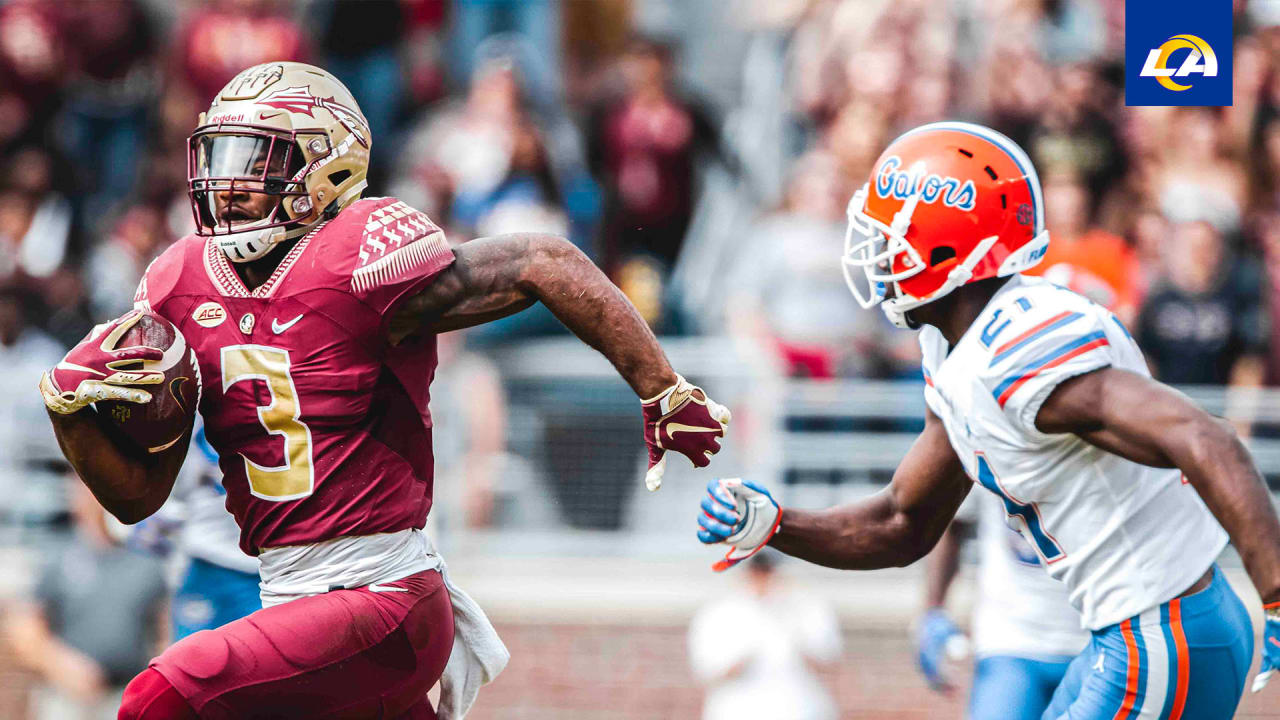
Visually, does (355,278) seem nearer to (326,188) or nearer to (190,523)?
(326,188)

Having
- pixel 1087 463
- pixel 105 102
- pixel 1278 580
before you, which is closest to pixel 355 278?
pixel 1087 463

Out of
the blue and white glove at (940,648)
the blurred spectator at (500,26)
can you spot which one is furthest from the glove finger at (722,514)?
the blurred spectator at (500,26)

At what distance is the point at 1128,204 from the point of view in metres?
8.61

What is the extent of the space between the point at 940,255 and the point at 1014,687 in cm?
210

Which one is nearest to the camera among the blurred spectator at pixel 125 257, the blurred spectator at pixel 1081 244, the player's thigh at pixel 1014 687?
the player's thigh at pixel 1014 687

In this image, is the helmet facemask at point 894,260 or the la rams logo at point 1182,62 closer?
the helmet facemask at point 894,260

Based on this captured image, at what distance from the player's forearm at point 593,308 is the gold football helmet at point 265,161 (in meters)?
0.56

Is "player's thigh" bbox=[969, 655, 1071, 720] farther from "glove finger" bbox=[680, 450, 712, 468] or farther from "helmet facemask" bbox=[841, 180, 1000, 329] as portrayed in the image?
"glove finger" bbox=[680, 450, 712, 468]

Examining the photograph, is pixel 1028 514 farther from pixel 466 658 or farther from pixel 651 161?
→ pixel 651 161

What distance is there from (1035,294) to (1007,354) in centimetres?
24

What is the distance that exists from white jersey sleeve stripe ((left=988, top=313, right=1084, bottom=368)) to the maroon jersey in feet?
4.32

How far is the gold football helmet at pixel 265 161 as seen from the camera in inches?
148

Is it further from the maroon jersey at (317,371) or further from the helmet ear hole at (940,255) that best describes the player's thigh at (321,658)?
the helmet ear hole at (940,255)

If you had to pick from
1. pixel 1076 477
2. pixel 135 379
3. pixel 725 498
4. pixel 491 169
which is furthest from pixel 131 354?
pixel 491 169
